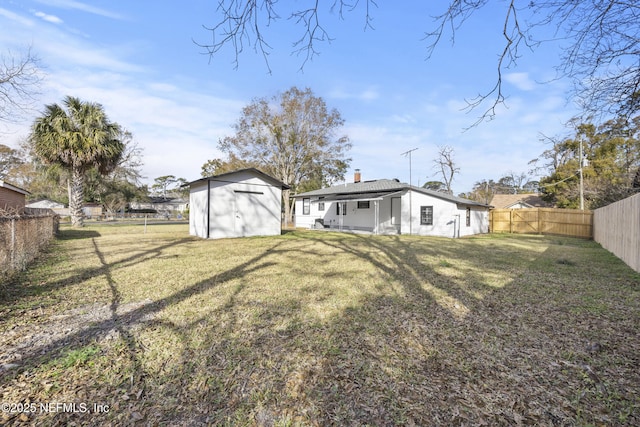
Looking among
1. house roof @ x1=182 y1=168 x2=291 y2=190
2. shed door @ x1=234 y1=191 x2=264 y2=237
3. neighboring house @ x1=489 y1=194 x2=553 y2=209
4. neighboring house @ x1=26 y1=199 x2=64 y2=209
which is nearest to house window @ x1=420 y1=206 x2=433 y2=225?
house roof @ x1=182 y1=168 x2=291 y2=190

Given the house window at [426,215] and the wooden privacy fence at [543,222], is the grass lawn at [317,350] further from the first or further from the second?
the wooden privacy fence at [543,222]

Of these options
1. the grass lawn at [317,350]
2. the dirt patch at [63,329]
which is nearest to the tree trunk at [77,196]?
the grass lawn at [317,350]

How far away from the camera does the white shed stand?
18.0m

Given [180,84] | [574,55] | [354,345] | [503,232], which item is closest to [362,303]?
[354,345]

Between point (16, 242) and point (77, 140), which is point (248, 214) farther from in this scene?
point (77, 140)

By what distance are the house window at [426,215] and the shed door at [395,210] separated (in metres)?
1.86

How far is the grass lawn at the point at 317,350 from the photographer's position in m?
2.19

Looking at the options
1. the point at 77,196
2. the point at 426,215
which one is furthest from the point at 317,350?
the point at 77,196

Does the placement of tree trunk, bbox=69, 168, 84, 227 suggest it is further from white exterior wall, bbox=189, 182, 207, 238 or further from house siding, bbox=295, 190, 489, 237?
house siding, bbox=295, 190, 489, 237

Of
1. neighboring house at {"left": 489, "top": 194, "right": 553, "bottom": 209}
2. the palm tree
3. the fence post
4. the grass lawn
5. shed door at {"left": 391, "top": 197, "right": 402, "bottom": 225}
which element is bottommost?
the grass lawn

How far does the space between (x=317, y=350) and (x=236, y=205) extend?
12802mm

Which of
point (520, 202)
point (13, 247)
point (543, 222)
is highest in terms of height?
point (520, 202)

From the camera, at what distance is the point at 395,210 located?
2030 cm

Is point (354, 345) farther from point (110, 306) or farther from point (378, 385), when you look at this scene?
point (110, 306)
